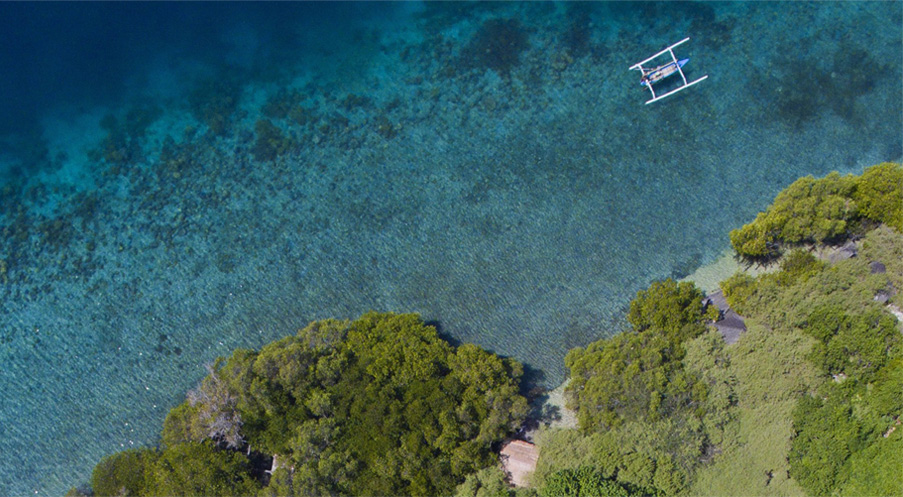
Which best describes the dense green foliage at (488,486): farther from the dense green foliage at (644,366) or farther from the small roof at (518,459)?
the dense green foliage at (644,366)

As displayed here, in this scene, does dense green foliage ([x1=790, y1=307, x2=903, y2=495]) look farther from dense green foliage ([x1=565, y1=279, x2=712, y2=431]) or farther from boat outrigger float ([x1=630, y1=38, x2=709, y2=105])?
boat outrigger float ([x1=630, y1=38, x2=709, y2=105])

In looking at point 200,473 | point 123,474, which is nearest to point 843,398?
point 200,473

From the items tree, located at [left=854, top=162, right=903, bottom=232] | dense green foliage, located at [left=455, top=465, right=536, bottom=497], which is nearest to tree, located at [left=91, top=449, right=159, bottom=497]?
dense green foliage, located at [left=455, top=465, right=536, bottom=497]

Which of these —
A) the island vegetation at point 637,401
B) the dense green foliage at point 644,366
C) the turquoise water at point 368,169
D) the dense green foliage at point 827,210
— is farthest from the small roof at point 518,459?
the dense green foliage at point 827,210

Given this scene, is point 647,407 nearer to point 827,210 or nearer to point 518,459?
point 518,459

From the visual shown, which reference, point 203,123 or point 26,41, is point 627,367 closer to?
point 203,123
